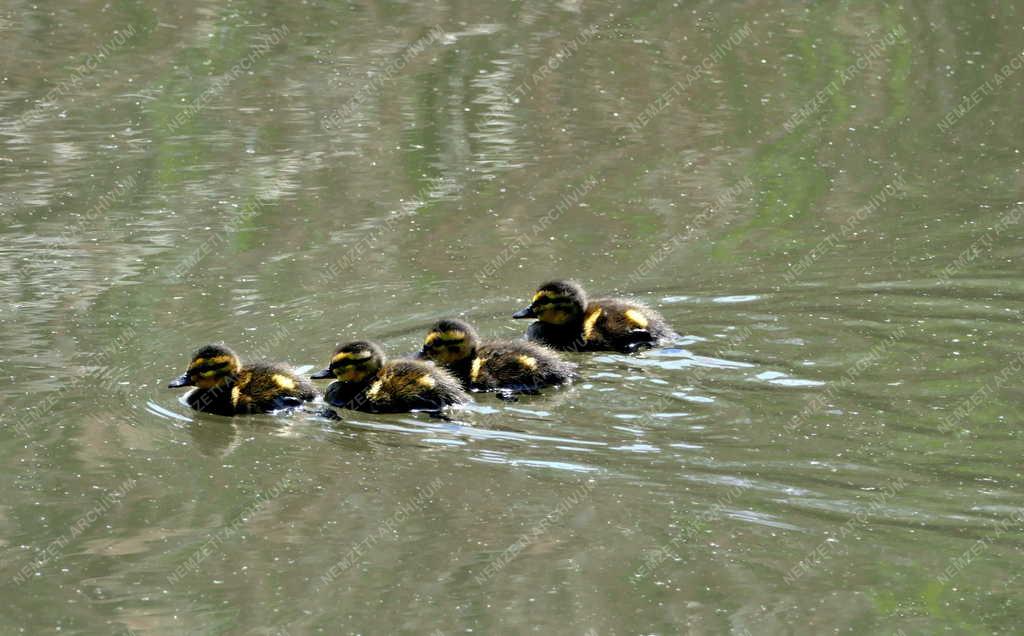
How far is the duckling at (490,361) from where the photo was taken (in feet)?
21.5

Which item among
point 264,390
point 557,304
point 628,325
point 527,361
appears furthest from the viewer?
point 557,304

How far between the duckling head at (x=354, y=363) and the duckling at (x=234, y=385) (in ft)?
0.53

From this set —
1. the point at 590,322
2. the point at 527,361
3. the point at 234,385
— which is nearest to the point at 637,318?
the point at 590,322

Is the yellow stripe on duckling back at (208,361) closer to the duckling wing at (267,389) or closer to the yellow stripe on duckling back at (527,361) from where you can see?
the duckling wing at (267,389)

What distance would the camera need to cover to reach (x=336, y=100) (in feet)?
34.2

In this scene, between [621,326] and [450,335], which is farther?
[621,326]

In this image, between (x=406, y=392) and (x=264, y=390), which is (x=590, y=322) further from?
(x=264, y=390)

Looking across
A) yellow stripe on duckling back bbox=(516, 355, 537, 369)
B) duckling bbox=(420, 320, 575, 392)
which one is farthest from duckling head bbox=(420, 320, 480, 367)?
yellow stripe on duckling back bbox=(516, 355, 537, 369)

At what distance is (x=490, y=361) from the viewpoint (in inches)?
262

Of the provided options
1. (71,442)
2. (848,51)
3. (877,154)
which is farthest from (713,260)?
(848,51)

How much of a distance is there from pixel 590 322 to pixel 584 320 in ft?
0.14

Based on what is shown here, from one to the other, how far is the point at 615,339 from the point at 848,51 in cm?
530

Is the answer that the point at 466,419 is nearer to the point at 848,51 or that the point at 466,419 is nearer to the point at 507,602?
the point at 507,602

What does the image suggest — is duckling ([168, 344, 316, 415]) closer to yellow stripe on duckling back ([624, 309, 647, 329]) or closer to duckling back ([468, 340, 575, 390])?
duckling back ([468, 340, 575, 390])
